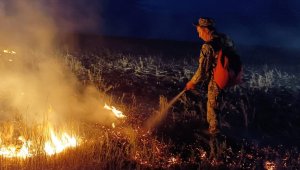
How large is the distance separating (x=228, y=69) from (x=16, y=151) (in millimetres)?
2984

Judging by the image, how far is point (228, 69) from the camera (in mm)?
6070

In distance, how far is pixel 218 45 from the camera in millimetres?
6215

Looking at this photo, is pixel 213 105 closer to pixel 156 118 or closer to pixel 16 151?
pixel 156 118

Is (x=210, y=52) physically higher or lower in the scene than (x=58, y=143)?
higher

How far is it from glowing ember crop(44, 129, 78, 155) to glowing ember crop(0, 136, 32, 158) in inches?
9.6

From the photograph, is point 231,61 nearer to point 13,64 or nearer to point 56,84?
point 56,84

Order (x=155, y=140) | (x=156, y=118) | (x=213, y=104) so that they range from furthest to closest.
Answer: (x=156, y=118), (x=213, y=104), (x=155, y=140)

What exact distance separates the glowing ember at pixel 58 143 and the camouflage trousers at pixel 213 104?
2.03 meters

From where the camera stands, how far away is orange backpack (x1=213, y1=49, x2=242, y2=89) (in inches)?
239

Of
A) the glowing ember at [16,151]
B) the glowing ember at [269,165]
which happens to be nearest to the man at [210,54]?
the glowing ember at [269,165]

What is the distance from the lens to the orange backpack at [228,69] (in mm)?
6074


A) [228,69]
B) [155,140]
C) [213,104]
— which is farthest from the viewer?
[213,104]

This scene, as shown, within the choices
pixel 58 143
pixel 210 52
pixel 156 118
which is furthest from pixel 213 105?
pixel 58 143

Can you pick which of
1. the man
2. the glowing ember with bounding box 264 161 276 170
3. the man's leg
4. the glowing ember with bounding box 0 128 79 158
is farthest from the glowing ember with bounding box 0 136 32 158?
the glowing ember with bounding box 264 161 276 170
